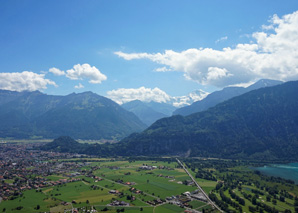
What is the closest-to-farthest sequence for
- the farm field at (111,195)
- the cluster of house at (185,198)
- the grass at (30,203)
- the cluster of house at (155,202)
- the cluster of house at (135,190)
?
the grass at (30,203), the farm field at (111,195), the cluster of house at (155,202), the cluster of house at (185,198), the cluster of house at (135,190)

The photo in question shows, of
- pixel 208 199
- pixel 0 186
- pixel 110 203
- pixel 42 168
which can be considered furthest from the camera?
pixel 42 168

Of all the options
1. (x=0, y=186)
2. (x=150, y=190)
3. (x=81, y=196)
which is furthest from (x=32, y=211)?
(x=150, y=190)

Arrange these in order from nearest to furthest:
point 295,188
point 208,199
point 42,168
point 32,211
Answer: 1. point 32,211
2. point 208,199
3. point 295,188
4. point 42,168

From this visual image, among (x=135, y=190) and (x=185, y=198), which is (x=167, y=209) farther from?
(x=135, y=190)

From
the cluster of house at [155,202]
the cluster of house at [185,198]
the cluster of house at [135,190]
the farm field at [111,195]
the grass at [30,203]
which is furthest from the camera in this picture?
the cluster of house at [135,190]

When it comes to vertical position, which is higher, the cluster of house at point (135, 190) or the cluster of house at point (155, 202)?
the cluster of house at point (135, 190)

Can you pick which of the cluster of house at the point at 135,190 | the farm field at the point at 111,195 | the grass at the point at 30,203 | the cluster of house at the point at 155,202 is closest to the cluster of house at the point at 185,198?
the farm field at the point at 111,195

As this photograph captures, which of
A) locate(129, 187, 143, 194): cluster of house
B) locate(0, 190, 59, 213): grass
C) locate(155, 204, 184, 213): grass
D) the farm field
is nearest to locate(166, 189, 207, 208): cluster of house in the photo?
the farm field

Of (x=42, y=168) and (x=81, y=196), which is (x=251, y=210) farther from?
(x=42, y=168)

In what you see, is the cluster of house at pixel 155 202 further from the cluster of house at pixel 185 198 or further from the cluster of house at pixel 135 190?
the cluster of house at pixel 135 190

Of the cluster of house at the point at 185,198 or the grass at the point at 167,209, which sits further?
the cluster of house at the point at 185,198

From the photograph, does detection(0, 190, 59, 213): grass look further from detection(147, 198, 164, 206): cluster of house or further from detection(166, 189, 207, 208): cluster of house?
detection(166, 189, 207, 208): cluster of house
